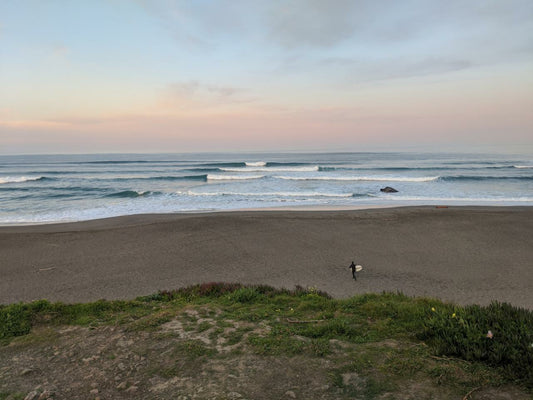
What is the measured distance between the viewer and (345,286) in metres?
7.30

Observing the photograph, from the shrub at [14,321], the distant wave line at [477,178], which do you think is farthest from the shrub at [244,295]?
the distant wave line at [477,178]

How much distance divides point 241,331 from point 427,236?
9570 millimetres

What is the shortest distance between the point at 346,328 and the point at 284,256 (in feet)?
18.1

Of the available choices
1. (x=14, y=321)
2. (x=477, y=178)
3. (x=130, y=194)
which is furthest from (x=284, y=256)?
(x=477, y=178)

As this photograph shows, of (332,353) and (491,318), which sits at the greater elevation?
(491,318)

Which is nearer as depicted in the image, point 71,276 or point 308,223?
point 71,276

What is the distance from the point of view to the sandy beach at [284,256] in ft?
24.2

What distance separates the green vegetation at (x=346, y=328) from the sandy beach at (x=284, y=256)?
1.89m

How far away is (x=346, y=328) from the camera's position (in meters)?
4.16

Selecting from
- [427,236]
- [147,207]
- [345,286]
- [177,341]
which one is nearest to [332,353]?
[177,341]

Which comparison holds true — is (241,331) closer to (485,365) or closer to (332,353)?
(332,353)

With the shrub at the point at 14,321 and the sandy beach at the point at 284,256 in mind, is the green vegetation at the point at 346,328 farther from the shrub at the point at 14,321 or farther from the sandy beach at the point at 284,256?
the sandy beach at the point at 284,256

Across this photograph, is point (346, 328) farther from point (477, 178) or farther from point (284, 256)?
point (477, 178)

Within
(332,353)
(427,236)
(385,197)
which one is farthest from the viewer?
(385,197)
